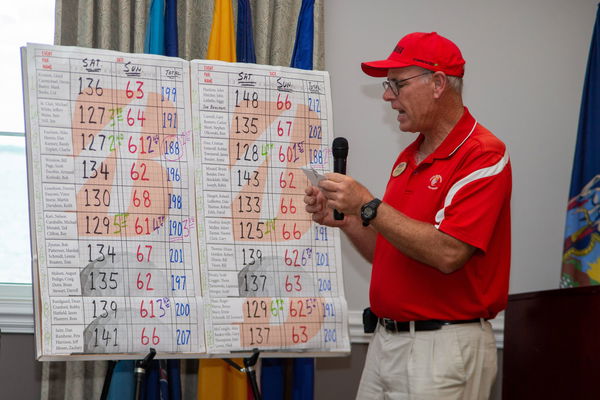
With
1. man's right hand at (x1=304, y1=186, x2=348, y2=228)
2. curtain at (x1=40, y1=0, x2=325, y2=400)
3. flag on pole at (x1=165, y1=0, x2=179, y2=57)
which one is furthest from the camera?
flag on pole at (x1=165, y1=0, x2=179, y2=57)

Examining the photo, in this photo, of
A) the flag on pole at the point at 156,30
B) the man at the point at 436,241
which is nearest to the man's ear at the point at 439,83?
Answer: the man at the point at 436,241

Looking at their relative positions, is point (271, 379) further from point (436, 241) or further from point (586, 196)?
point (586, 196)

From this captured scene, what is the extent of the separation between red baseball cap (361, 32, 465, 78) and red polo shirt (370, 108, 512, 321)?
7.3 inches

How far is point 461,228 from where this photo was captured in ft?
6.26

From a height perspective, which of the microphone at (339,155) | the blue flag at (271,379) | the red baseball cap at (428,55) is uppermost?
the red baseball cap at (428,55)

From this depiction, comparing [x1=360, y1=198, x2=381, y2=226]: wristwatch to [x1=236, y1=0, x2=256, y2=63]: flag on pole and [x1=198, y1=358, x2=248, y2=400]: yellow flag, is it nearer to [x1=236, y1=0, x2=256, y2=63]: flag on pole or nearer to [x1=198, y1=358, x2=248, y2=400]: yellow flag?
[x1=198, y1=358, x2=248, y2=400]: yellow flag

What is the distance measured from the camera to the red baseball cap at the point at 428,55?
7.04 ft

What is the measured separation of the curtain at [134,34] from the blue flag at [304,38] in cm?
4

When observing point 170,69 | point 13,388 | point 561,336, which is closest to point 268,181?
point 170,69

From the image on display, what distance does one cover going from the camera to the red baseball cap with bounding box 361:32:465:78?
2.15 meters

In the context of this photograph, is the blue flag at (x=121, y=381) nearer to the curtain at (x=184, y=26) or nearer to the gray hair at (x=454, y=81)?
the curtain at (x=184, y=26)

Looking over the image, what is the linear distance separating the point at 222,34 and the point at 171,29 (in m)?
0.24

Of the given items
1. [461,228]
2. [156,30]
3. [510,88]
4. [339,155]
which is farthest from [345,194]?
[510,88]

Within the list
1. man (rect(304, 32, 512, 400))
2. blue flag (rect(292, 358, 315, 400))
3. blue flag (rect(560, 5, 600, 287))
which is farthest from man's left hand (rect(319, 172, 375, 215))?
blue flag (rect(560, 5, 600, 287))
